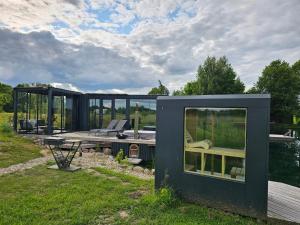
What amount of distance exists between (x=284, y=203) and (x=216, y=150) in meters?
1.66

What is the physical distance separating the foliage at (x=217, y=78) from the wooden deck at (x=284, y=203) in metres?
24.7

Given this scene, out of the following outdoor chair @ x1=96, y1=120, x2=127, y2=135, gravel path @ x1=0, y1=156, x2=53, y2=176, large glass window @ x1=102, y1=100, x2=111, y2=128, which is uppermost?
large glass window @ x1=102, y1=100, x2=111, y2=128

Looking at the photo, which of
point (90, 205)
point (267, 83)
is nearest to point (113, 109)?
point (90, 205)

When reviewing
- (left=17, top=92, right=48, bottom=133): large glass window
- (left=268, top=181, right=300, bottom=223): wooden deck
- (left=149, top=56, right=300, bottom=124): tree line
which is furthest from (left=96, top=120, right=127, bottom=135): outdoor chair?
(left=149, top=56, right=300, bottom=124): tree line

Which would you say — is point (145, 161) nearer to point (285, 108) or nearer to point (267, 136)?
point (267, 136)

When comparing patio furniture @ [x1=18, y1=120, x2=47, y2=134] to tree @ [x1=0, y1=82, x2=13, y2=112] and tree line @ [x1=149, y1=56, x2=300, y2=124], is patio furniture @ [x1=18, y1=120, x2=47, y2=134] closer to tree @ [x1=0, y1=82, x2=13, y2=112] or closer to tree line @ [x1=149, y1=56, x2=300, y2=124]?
tree @ [x1=0, y1=82, x2=13, y2=112]

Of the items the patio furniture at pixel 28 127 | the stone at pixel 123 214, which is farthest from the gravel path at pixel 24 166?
the patio furniture at pixel 28 127

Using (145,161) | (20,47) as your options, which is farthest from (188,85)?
(145,161)

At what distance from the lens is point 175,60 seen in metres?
23.0

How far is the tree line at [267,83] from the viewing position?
95.6 ft

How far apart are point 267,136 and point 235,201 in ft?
4.02

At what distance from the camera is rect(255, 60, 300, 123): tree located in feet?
94.9

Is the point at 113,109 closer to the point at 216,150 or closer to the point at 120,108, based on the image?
the point at 120,108

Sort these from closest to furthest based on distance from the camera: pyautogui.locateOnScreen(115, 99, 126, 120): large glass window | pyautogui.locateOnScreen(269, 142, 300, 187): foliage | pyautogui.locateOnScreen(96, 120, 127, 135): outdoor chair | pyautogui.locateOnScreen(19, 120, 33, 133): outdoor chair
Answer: pyautogui.locateOnScreen(269, 142, 300, 187): foliage → pyautogui.locateOnScreen(96, 120, 127, 135): outdoor chair → pyautogui.locateOnScreen(19, 120, 33, 133): outdoor chair → pyautogui.locateOnScreen(115, 99, 126, 120): large glass window
